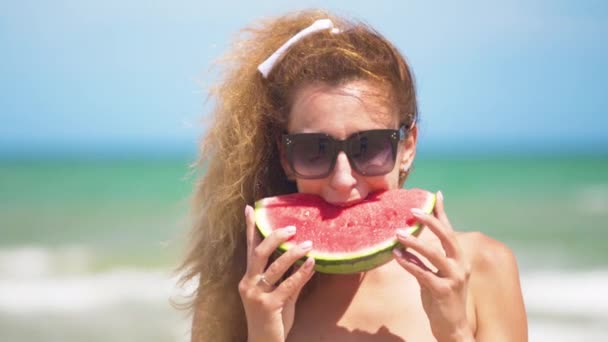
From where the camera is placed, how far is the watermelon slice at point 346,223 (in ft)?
9.07

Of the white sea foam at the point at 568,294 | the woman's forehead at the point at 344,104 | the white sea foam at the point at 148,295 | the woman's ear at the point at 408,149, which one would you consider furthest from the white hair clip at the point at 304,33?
the white sea foam at the point at 568,294

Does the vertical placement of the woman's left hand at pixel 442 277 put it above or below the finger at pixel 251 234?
below

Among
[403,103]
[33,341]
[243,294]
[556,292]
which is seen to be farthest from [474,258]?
[556,292]

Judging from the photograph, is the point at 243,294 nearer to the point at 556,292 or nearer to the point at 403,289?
the point at 403,289

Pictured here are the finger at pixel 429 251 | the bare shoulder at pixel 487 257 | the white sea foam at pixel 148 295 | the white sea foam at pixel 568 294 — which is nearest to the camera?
the finger at pixel 429 251

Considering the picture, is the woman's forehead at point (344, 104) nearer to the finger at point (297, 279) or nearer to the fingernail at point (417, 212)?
the fingernail at point (417, 212)

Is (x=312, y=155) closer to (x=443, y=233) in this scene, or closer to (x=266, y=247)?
(x=266, y=247)

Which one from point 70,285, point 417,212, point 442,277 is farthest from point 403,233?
point 70,285

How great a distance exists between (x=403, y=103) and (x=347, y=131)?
0.34m

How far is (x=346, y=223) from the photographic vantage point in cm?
302

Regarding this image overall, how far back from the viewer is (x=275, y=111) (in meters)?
3.12

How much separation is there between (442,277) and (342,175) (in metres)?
0.49

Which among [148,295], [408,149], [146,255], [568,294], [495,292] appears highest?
[408,149]

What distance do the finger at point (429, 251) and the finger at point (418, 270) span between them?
40mm
